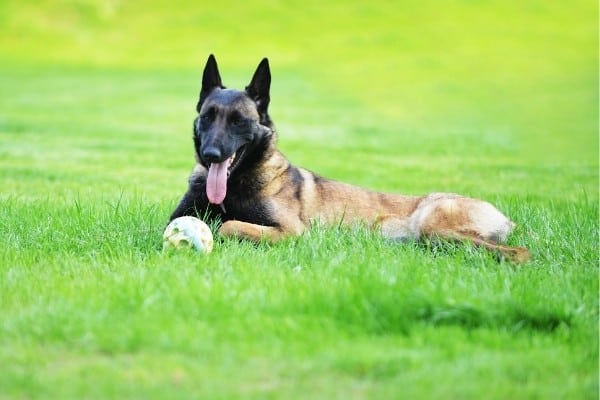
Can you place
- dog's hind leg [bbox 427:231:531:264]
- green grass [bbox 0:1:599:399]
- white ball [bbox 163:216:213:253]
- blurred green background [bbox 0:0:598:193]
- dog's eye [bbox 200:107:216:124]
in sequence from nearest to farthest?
1. green grass [bbox 0:1:599:399]
2. white ball [bbox 163:216:213:253]
3. dog's hind leg [bbox 427:231:531:264]
4. dog's eye [bbox 200:107:216:124]
5. blurred green background [bbox 0:0:598:193]

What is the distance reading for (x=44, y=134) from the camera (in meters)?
19.6

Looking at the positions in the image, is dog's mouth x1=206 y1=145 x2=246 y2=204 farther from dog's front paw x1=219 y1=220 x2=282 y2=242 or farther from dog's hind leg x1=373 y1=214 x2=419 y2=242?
dog's hind leg x1=373 y1=214 x2=419 y2=242

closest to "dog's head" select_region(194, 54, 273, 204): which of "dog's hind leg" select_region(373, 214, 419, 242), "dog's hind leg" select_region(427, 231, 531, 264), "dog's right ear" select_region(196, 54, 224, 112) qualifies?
"dog's right ear" select_region(196, 54, 224, 112)

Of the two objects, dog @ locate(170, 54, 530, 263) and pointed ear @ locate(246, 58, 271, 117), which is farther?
pointed ear @ locate(246, 58, 271, 117)

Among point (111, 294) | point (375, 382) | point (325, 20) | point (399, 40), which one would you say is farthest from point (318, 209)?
point (325, 20)

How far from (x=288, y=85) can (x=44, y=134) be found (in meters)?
13.4

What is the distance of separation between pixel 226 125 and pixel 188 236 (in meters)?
1.17

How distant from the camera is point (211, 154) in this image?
7336 mm

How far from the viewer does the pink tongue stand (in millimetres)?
7621

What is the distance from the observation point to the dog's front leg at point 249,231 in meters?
7.36

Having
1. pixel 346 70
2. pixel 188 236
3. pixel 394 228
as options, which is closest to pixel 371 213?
pixel 394 228

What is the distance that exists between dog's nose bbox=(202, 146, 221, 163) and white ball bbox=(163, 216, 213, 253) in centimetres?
61

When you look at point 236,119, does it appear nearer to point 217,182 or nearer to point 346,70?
point 217,182

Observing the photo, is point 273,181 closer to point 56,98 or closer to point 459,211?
point 459,211
